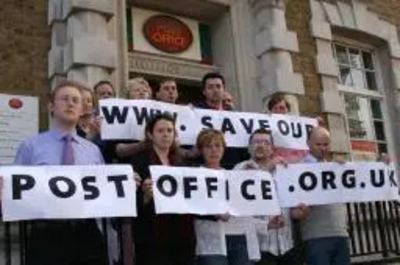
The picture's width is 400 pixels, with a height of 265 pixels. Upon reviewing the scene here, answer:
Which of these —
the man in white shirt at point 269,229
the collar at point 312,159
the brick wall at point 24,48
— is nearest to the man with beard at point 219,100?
the man in white shirt at point 269,229

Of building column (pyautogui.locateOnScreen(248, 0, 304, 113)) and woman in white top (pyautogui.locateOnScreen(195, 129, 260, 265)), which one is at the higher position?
building column (pyautogui.locateOnScreen(248, 0, 304, 113))

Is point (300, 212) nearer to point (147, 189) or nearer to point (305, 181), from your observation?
point (305, 181)

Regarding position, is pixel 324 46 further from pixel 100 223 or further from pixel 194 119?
pixel 100 223

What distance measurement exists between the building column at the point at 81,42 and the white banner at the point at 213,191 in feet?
9.07

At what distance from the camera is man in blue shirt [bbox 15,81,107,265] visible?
13.5ft

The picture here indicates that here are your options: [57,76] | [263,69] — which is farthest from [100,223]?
[263,69]

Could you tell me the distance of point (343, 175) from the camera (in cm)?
611

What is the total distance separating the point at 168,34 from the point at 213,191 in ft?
15.6

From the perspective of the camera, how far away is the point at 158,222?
470 centimetres

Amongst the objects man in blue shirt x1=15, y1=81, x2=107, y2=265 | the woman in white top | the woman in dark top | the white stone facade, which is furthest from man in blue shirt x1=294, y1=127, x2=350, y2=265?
the white stone facade

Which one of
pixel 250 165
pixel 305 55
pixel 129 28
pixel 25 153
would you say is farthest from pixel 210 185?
pixel 305 55

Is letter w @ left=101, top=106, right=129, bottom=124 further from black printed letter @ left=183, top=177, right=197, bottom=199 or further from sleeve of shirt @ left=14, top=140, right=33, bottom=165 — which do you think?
sleeve of shirt @ left=14, top=140, right=33, bottom=165

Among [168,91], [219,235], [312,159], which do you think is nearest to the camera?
[219,235]

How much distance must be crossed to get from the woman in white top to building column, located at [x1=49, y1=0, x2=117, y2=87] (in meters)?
2.76
